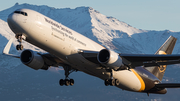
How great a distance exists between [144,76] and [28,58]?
16.7 metres

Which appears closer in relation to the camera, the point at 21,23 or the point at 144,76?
the point at 21,23

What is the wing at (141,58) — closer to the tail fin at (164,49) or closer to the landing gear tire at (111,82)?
Answer: the landing gear tire at (111,82)

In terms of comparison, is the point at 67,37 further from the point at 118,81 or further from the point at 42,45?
the point at 118,81

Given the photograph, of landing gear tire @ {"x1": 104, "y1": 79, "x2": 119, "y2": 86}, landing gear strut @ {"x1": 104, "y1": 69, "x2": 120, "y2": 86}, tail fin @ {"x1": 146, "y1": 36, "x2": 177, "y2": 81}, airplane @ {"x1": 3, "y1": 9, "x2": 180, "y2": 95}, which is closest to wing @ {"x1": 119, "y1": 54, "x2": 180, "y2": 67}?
airplane @ {"x1": 3, "y1": 9, "x2": 180, "y2": 95}

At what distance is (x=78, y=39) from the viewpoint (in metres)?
33.3

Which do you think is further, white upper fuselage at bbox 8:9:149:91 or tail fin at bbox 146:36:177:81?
tail fin at bbox 146:36:177:81

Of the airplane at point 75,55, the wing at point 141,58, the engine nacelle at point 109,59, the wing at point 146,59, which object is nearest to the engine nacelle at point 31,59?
the airplane at point 75,55

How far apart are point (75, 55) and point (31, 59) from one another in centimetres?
710

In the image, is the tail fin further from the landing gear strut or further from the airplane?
the landing gear strut

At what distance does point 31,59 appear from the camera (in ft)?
121

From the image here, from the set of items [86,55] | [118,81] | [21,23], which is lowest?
[118,81]

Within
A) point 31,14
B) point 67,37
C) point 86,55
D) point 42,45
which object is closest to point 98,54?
point 86,55

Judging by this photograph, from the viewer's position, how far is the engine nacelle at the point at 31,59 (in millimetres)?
37094

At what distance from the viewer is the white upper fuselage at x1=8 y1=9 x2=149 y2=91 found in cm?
2930
